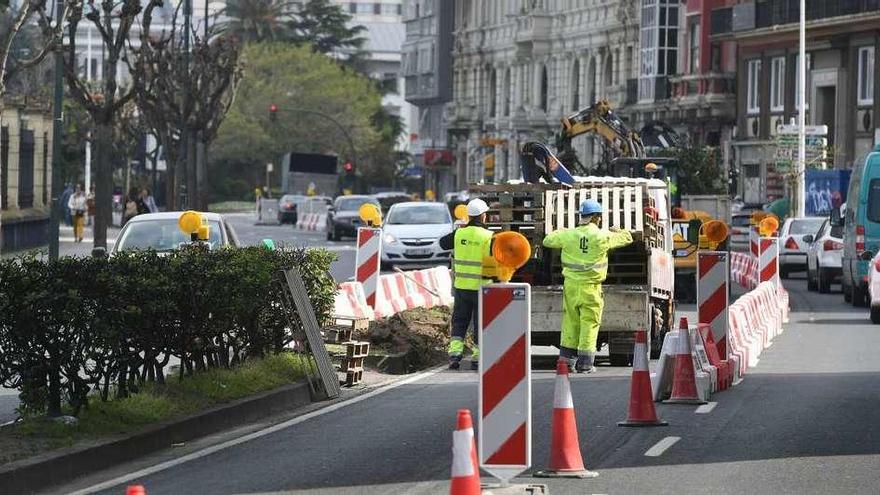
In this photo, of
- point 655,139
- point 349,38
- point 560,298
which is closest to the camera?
point 560,298

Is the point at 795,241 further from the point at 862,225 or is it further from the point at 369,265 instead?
the point at 369,265

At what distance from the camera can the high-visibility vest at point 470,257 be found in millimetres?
21922

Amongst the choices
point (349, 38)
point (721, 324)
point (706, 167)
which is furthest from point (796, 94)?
point (349, 38)

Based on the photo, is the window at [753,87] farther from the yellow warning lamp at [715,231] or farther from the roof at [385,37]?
the roof at [385,37]

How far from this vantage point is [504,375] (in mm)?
12531

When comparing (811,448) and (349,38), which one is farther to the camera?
(349,38)

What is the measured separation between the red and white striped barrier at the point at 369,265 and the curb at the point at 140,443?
979 cm

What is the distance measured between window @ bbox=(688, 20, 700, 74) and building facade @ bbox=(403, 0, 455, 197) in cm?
3351

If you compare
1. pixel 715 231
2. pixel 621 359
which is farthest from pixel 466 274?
pixel 715 231

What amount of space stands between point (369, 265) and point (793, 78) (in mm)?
42650

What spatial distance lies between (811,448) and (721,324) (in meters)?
5.94

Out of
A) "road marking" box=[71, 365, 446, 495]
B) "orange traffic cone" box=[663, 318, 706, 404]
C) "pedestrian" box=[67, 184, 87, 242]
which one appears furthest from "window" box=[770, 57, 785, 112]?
"orange traffic cone" box=[663, 318, 706, 404]

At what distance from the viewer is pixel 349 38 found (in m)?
145

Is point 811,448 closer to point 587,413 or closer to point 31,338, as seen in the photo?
point 587,413
